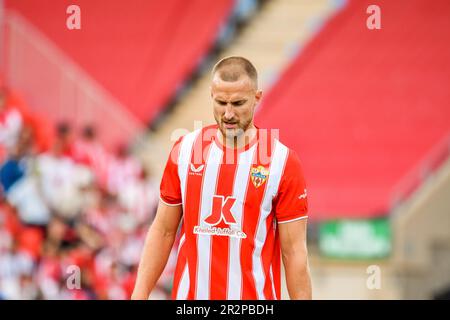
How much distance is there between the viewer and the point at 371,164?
1438cm

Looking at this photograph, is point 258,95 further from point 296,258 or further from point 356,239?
point 356,239

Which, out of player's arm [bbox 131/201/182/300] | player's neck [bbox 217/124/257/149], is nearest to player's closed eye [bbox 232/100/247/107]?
player's neck [bbox 217/124/257/149]

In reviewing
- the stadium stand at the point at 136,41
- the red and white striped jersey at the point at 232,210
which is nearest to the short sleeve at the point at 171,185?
the red and white striped jersey at the point at 232,210

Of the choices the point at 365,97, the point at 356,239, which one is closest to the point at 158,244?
the point at 356,239

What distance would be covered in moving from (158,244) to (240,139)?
449 millimetres

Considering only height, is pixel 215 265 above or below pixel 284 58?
below

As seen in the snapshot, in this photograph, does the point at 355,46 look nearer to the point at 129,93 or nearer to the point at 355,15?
the point at 355,15

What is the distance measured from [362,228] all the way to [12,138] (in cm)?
431

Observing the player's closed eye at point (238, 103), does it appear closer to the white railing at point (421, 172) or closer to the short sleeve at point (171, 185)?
the short sleeve at point (171, 185)

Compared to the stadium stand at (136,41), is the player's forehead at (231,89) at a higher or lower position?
lower

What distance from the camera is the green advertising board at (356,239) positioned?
11500mm

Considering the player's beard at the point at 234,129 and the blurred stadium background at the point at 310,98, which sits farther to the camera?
the blurred stadium background at the point at 310,98

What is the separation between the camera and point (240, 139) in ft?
10.8

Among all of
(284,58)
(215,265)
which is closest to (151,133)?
(284,58)
